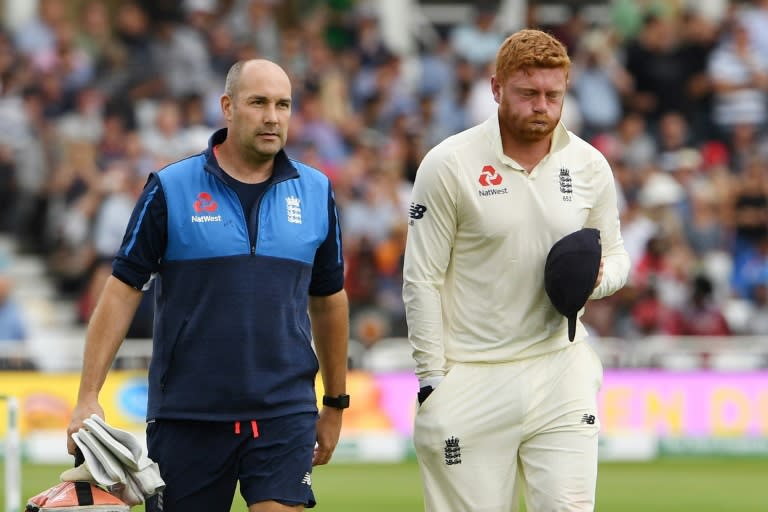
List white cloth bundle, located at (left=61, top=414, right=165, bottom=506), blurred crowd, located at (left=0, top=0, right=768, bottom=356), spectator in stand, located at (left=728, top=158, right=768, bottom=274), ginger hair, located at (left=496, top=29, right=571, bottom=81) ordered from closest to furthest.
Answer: white cloth bundle, located at (left=61, top=414, right=165, bottom=506) → ginger hair, located at (left=496, top=29, right=571, bottom=81) → blurred crowd, located at (left=0, top=0, right=768, bottom=356) → spectator in stand, located at (left=728, top=158, right=768, bottom=274)

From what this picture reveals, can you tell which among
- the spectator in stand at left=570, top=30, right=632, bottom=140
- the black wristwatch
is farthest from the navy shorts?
the spectator in stand at left=570, top=30, right=632, bottom=140

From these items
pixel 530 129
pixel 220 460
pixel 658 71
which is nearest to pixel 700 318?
pixel 658 71

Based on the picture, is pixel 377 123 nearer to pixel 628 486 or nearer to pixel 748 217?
pixel 748 217

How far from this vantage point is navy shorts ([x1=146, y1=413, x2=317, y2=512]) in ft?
22.9

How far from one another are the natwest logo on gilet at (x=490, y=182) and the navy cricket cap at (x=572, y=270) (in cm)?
35

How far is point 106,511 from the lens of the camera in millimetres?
6625

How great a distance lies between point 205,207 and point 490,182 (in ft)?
4.09

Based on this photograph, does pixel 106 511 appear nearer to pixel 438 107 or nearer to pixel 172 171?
pixel 172 171

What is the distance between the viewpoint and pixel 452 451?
727 centimetres

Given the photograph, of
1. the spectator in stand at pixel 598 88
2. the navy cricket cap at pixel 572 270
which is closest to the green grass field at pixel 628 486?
the spectator in stand at pixel 598 88

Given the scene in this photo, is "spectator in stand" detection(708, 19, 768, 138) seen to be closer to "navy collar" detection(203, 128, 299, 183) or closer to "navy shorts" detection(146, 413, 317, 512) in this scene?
"navy collar" detection(203, 128, 299, 183)

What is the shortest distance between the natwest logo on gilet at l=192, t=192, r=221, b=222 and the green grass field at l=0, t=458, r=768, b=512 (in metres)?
6.31

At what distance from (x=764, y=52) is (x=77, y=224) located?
9.62 m

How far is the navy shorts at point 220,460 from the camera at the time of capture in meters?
6.97
